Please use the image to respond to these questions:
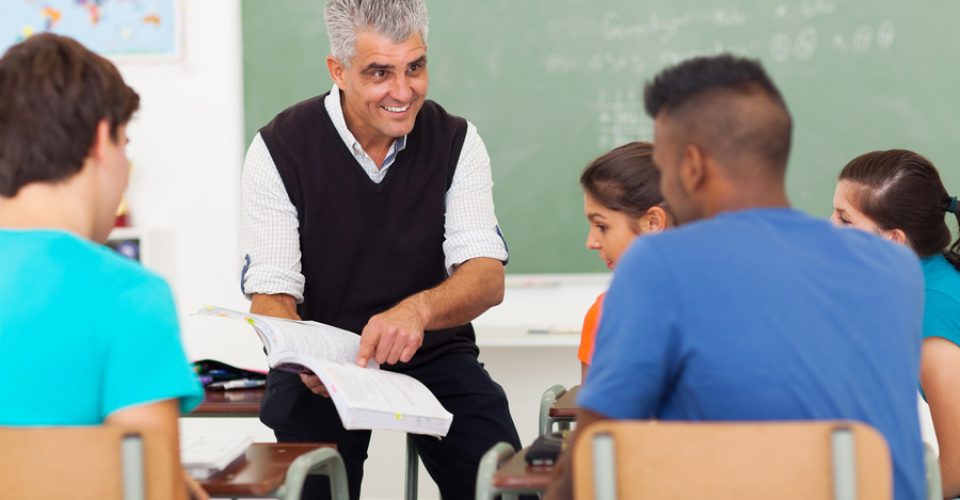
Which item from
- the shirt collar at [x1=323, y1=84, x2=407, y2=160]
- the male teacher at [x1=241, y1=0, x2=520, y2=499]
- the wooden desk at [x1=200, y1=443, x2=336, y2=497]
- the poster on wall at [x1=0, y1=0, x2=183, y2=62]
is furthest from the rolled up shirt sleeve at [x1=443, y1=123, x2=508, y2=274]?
the poster on wall at [x1=0, y1=0, x2=183, y2=62]

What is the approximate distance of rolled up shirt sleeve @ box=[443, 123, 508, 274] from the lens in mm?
2652

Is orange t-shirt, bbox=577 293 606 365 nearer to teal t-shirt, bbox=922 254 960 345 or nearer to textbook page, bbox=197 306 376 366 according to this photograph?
textbook page, bbox=197 306 376 366

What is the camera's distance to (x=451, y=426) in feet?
8.48

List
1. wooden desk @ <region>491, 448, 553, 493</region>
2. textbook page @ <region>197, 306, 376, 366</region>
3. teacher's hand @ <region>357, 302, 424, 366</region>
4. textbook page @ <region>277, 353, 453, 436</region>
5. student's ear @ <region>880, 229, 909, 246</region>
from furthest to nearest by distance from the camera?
1. student's ear @ <region>880, 229, 909, 246</region>
2. teacher's hand @ <region>357, 302, 424, 366</region>
3. textbook page @ <region>197, 306, 376, 366</region>
4. textbook page @ <region>277, 353, 453, 436</region>
5. wooden desk @ <region>491, 448, 553, 493</region>

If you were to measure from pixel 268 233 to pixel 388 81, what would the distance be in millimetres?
469

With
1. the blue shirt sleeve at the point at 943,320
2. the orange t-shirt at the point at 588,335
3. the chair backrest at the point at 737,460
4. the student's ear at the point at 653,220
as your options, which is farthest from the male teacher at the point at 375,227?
the chair backrest at the point at 737,460

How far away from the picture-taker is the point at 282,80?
13.7 feet

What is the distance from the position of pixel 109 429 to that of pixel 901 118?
10.7 feet

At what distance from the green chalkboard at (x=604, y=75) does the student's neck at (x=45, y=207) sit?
105 inches

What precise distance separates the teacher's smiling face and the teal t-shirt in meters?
1.23

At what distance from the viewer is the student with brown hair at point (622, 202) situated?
259 centimetres

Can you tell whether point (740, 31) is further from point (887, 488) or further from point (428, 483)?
point (887, 488)

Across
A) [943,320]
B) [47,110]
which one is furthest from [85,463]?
[943,320]

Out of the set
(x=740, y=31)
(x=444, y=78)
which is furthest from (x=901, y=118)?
(x=444, y=78)
